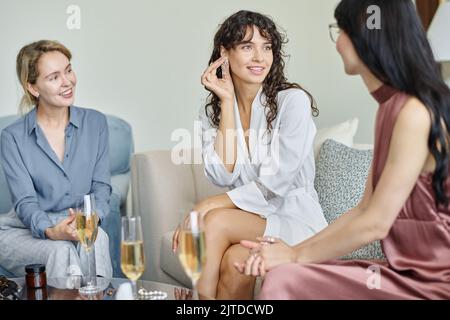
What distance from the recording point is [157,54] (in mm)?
3902

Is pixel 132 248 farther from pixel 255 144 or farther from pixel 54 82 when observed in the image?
pixel 54 82

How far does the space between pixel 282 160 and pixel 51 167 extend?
2.89 ft

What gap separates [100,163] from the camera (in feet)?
9.07

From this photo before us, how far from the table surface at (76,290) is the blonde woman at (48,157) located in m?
0.53

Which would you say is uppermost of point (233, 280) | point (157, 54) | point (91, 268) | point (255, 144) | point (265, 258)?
point (157, 54)

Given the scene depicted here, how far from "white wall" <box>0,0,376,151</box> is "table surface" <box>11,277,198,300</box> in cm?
200

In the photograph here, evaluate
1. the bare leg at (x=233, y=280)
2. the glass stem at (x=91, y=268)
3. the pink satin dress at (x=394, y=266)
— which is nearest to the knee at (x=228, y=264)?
the bare leg at (x=233, y=280)

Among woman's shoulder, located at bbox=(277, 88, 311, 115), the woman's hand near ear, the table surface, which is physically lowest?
the table surface

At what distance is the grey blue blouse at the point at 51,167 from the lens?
2.63 m

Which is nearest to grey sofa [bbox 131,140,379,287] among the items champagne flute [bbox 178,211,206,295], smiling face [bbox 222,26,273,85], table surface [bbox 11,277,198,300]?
smiling face [bbox 222,26,273,85]

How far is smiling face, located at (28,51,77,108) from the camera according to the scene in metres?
2.66

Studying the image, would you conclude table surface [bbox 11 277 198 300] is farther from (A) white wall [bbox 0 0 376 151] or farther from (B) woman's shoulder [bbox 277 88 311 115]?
(A) white wall [bbox 0 0 376 151]

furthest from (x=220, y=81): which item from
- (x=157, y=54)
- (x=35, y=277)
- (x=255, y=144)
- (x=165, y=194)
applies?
(x=157, y=54)

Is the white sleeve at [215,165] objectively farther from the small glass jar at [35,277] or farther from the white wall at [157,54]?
the white wall at [157,54]
